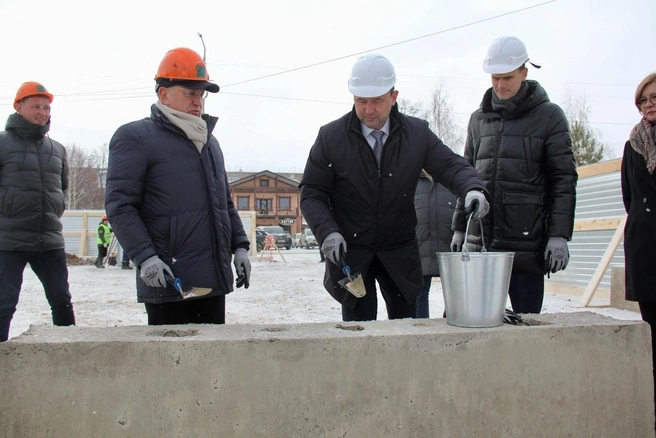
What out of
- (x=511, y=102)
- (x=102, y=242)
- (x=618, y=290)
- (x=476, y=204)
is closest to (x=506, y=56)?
(x=511, y=102)

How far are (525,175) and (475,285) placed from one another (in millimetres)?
1020

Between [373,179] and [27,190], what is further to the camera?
[27,190]

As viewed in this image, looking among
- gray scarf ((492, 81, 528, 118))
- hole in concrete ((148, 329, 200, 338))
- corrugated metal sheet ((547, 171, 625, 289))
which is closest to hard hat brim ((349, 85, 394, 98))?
gray scarf ((492, 81, 528, 118))

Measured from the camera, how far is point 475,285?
227 cm

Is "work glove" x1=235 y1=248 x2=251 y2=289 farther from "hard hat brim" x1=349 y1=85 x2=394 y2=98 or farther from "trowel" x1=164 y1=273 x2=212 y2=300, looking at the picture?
"hard hat brim" x1=349 y1=85 x2=394 y2=98

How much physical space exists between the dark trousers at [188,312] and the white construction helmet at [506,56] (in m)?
1.85

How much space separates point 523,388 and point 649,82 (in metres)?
1.73

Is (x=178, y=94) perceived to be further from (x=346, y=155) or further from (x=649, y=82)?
(x=649, y=82)

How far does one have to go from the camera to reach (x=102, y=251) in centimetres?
1725

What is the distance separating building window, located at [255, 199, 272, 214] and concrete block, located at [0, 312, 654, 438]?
63666 millimetres

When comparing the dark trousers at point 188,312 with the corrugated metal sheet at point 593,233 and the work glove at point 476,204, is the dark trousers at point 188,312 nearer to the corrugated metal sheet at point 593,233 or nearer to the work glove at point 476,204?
the work glove at point 476,204

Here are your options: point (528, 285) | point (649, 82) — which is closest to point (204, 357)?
point (528, 285)

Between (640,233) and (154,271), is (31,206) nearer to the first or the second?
(154,271)

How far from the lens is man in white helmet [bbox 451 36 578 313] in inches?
118
